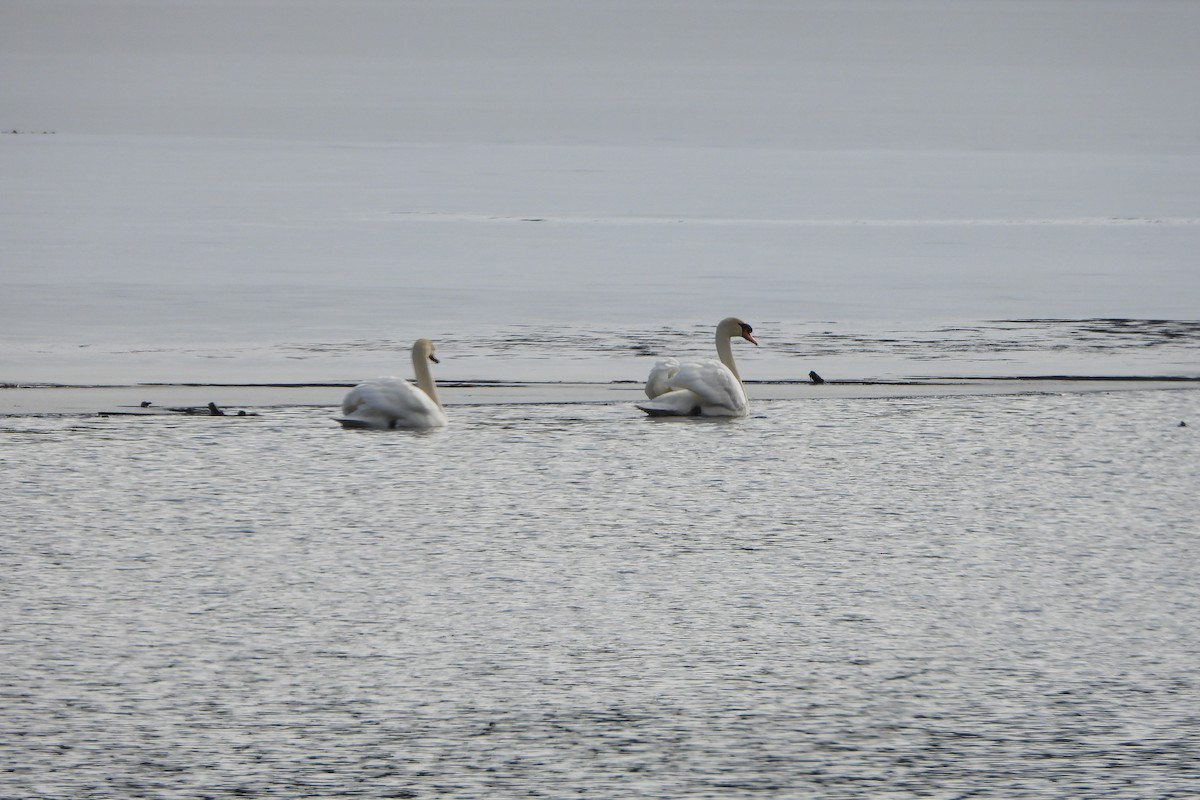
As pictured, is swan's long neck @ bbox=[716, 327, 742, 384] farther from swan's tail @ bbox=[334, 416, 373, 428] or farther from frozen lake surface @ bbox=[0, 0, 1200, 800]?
swan's tail @ bbox=[334, 416, 373, 428]

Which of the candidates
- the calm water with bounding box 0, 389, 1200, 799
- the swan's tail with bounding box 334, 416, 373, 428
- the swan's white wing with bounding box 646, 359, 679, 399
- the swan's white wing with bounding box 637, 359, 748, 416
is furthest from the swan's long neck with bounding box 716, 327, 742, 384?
the swan's tail with bounding box 334, 416, 373, 428

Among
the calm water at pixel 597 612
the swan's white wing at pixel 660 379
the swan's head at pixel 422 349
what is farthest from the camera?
the swan's white wing at pixel 660 379

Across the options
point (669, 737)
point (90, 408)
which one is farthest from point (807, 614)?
point (90, 408)

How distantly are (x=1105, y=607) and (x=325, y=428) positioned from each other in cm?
509

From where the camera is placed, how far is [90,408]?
37.3ft

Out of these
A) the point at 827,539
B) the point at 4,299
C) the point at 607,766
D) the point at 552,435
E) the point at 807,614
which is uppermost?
the point at 4,299

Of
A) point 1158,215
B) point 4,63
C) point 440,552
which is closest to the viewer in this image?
point 440,552

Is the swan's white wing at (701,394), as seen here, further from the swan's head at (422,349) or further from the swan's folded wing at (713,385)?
the swan's head at (422,349)

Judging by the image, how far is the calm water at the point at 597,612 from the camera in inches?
207

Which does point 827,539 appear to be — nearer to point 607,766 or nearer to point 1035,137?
point 607,766

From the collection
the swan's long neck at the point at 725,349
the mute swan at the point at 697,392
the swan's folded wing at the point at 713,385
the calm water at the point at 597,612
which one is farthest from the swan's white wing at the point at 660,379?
the swan's long neck at the point at 725,349

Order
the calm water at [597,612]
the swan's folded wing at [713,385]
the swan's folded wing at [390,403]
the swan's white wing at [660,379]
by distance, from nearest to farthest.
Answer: the calm water at [597,612] → the swan's folded wing at [390,403] → the swan's folded wing at [713,385] → the swan's white wing at [660,379]

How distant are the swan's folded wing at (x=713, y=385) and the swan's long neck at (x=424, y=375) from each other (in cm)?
136

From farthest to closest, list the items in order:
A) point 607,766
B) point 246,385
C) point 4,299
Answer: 1. point 4,299
2. point 246,385
3. point 607,766
